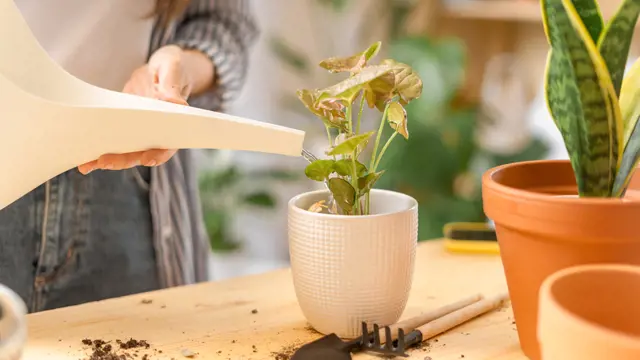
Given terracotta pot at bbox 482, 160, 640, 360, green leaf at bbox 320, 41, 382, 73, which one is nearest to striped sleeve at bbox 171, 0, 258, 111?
green leaf at bbox 320, 41, 382, 73

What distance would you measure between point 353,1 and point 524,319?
68.5 inches

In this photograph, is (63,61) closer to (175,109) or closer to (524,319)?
(175,109)

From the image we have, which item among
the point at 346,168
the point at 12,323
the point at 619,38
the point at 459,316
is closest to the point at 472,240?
the point at 459,316

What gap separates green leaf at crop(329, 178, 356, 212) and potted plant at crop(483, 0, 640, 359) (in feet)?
0.41

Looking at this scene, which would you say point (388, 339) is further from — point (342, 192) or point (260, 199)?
point (260, 199)

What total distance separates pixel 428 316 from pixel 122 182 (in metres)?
0.49

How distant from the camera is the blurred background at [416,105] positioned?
1938mm

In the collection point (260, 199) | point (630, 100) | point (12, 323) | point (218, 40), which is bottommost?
point (260, 199)

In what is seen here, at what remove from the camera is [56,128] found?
2.07 feet

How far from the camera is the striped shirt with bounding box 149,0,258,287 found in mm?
1034

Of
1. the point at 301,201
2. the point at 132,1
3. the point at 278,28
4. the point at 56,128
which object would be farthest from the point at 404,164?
the point at 56,128

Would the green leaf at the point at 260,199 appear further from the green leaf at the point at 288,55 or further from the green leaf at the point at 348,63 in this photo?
the green leaf at the point at 348,63

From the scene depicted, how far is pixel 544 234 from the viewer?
574mm

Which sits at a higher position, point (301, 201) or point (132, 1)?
point (132, 1)
